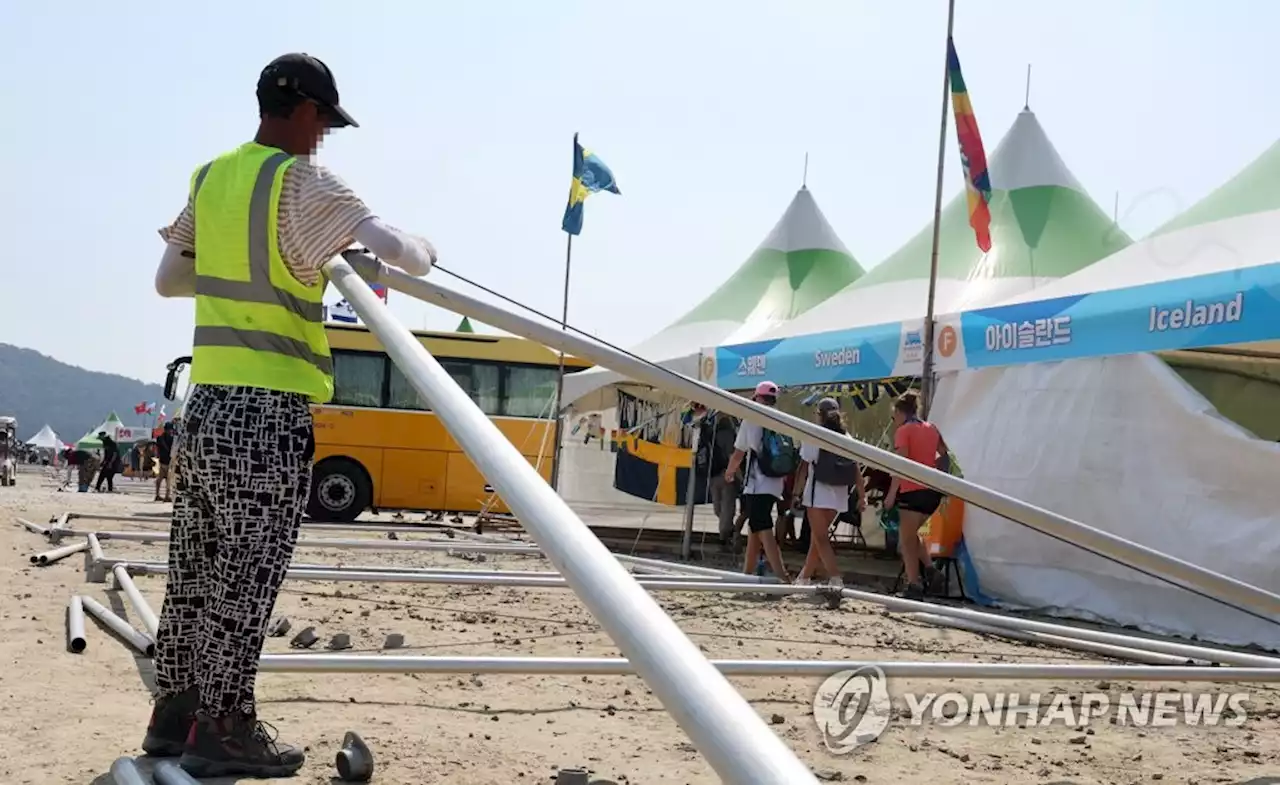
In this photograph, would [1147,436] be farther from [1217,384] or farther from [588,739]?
[588,739]

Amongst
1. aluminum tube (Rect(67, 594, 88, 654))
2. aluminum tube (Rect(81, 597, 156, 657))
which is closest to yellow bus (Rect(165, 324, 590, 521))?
aluminum tube (Rect(81, 597, 156, 657))

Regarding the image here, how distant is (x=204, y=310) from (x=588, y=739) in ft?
5.64

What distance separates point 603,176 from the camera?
52.5ft

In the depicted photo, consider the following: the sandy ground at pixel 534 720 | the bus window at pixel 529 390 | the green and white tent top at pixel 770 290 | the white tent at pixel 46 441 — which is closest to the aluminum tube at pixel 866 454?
the sandy ground at pixel 534 720

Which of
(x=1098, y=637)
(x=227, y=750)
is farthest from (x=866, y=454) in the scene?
(x=1098, y=637)

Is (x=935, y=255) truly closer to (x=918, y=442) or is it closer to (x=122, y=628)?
(x=918, y=442)

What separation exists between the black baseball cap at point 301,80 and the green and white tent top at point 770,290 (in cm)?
1208

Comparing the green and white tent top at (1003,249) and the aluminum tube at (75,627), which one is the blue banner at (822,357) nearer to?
the green and white tent top at (1003,249)

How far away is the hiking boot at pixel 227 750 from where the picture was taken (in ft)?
→ 9.18

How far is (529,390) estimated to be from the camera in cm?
1992

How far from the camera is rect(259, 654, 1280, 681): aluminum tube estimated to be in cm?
390

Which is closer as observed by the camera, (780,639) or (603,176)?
(780,639)

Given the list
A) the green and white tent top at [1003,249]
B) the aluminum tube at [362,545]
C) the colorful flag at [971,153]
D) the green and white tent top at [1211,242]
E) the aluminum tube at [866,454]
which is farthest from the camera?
the green and white tent top at [1003,249]

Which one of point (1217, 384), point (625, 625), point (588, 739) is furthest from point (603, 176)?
point (625, 625)
